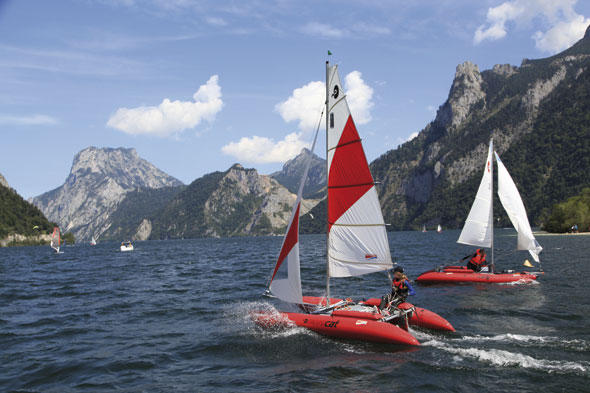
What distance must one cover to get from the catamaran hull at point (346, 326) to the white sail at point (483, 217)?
1912 cm

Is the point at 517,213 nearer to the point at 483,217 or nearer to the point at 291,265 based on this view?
the point at 483,217

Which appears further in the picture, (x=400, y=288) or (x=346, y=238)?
(x=400, y=288)

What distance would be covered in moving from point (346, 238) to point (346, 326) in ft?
11.4

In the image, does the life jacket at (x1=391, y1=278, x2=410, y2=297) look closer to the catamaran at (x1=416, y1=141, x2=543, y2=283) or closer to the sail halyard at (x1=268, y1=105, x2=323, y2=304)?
the sail halyard at (x1=268, y1=105, x2=323, y2=304)

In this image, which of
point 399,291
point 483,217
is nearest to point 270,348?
point 399,291

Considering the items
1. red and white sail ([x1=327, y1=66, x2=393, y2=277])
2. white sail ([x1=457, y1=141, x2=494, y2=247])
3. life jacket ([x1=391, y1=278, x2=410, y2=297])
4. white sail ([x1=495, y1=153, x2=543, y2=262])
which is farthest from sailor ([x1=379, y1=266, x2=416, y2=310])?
white sail ([x1=495, y1=153, x2=543, y2=262])

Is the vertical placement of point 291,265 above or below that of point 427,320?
above

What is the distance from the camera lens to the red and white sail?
1614 cm

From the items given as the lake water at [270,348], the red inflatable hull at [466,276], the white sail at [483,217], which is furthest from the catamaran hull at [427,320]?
the white sail at [483,217]

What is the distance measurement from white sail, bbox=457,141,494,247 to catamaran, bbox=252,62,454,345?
1700 centimetres

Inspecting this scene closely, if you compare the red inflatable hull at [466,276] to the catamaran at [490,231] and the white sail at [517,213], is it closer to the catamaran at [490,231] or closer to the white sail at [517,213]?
the catamaran at [490,231]

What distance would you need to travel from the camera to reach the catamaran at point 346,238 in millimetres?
16094

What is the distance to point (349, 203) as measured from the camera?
54.2 ft

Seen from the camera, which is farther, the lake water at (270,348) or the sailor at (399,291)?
the sailor at (399,291)
